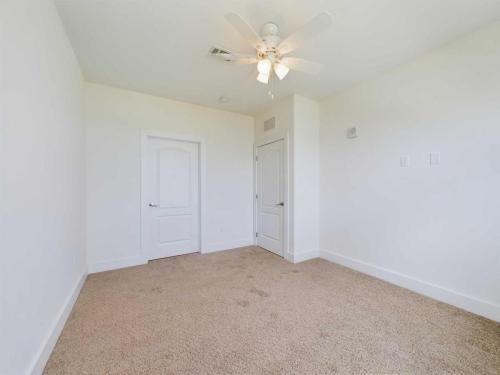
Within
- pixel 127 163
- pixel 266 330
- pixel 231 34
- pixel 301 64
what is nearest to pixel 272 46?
pixel 301 64

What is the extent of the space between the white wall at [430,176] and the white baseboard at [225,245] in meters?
1.64

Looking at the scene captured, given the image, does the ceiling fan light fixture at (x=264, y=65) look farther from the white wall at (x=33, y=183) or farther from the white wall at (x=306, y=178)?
the white wall at (x=33, y=183)

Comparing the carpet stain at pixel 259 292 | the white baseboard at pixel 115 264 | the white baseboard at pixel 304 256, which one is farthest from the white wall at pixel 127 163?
the carpet stain at pixel 259 292

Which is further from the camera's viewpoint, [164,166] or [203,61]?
[164,166]

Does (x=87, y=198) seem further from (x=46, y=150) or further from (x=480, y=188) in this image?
(x=480, y=188)

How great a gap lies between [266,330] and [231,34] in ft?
8.34

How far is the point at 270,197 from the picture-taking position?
372cm

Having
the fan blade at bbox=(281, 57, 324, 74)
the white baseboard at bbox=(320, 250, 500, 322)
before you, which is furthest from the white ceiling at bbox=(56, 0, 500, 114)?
the white baseboard at bbox=(320, 250, 500, 322)

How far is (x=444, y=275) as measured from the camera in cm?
212

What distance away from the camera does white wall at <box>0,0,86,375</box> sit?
101 cm

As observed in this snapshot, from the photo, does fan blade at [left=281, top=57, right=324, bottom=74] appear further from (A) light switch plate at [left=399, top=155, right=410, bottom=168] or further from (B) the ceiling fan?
(A) light switch plate at [left=399, top=155, right=410, bottom=168]

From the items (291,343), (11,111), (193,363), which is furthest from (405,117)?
(11,111)

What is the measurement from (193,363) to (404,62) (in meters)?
3.39

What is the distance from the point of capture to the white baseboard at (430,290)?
1855 mm
